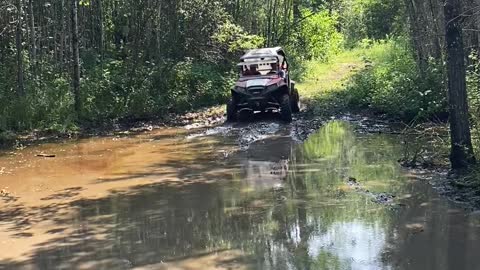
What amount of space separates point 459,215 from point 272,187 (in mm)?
3064

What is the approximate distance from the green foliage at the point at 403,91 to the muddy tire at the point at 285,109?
267 centimetres

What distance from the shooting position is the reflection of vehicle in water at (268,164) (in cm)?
966

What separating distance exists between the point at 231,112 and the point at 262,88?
1.30 metres

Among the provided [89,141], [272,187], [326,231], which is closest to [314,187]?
[272,187]

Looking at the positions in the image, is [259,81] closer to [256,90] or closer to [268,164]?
[256,90]

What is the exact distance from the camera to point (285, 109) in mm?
15625

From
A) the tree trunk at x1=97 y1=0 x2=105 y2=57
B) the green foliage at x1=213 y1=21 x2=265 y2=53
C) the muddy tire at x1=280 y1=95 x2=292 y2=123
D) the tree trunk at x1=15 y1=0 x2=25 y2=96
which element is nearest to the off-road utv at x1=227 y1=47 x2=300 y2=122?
the muddy tire at x1=280 y1=95 x2=292 y2=123

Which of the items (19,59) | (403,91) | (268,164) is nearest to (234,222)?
(268,164)

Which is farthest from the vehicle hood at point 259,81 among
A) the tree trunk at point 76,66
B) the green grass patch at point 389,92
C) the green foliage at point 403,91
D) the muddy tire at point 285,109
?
the tree trunk at point 76,66

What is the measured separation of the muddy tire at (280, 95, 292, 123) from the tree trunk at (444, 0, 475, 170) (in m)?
7.19

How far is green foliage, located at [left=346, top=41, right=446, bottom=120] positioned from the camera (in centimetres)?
1386

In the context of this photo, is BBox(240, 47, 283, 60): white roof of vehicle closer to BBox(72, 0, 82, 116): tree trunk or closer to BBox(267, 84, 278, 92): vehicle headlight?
BBox(267, 84, 278, 92): vehicle headlight

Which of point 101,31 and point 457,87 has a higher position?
point 101,31

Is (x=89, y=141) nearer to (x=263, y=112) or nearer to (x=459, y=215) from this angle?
(x=263, y=112)
